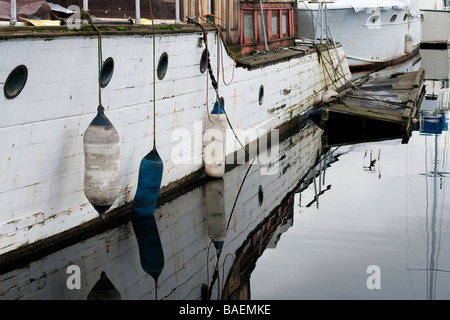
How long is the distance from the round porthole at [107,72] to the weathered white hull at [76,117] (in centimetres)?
9

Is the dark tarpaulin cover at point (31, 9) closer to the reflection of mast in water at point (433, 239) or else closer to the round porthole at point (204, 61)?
the round porthole at point (204, 61)

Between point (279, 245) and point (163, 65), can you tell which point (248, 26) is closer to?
point (163, 65)

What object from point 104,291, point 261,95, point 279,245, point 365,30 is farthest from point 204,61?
point 365,30

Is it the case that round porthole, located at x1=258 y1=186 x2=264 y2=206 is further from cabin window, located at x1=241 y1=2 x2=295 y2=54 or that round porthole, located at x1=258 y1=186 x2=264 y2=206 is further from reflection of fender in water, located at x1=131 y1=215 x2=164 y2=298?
cabin window, located at x1=241 y1=2 x2=295 y2=54

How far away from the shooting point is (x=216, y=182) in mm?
13383

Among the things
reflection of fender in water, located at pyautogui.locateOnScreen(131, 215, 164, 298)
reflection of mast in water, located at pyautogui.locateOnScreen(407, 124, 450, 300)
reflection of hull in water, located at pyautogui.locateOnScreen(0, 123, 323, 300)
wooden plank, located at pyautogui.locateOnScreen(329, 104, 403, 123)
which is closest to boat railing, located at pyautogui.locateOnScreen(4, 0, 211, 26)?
reflection of hull in water, located at pyautogui.locateOnScreen(0, 123, 323, 300)

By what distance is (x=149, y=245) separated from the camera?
1007 cm

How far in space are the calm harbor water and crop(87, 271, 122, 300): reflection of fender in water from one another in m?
0.02

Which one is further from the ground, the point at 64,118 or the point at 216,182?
the point at 64,118

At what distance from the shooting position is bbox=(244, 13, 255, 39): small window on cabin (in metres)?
18.0
